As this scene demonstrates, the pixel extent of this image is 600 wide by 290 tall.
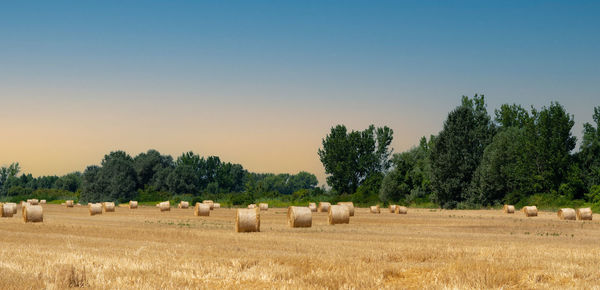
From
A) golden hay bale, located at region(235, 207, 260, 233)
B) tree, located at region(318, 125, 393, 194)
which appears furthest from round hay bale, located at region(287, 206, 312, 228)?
tree, located at region(318, 125, 393, 194)

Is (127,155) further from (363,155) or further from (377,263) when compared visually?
(377,263)

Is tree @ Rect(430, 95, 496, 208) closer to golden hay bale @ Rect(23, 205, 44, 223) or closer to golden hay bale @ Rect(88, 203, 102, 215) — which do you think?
golden hay bale @ Rect(88, 203, 102, 215)

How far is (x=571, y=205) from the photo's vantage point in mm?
61062

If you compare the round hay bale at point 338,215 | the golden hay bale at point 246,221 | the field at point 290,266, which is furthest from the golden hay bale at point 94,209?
the field at point 290,266

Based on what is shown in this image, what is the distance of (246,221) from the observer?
26297 millimetres

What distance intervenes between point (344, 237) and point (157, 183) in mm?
125034

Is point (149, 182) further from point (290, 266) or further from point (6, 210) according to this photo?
point (290, 266)

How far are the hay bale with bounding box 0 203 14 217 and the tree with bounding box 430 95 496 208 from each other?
46693 millimetres

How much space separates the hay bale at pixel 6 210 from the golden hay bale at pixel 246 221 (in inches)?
814

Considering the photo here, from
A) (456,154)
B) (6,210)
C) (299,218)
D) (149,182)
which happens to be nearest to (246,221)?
(299,218)

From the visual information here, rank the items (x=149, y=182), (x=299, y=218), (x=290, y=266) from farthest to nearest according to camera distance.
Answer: (x=149, y=182) < (x=299, y=218) < (x=290, y=266)

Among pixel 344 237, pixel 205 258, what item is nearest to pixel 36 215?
pixel 344 237

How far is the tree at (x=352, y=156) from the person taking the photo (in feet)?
377

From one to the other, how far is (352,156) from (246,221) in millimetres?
90008
